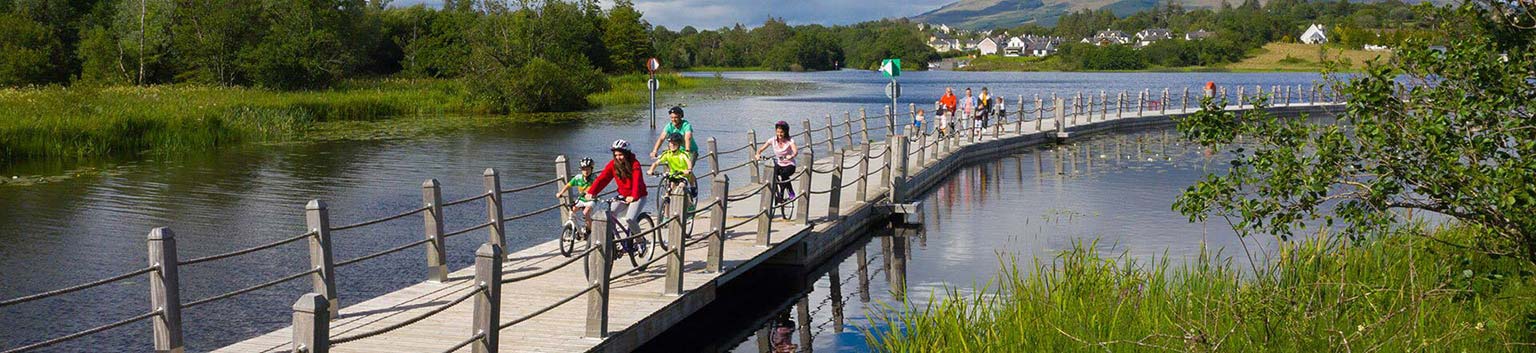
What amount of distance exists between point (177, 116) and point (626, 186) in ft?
88.5

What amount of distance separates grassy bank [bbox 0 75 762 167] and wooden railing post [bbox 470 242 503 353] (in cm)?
2492

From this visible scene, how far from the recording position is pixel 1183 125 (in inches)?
391

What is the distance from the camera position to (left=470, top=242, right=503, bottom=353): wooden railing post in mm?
8141

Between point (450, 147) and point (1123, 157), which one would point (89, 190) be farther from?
point (1123, 157)

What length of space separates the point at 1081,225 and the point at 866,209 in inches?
130

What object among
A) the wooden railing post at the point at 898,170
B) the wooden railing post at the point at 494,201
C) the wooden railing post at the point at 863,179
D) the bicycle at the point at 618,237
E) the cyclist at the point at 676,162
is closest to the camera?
the wooden railing post at the point at 494,201

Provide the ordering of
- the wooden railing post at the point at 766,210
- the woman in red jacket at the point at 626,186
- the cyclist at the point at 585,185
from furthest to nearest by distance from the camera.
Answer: the wooden railing post at the point at 766,210, the cyclist at the point at 585,185, the woman in red jacket at the point at 626,186

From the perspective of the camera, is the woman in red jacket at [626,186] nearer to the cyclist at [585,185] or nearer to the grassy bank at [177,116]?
the cyclist at [585,185]

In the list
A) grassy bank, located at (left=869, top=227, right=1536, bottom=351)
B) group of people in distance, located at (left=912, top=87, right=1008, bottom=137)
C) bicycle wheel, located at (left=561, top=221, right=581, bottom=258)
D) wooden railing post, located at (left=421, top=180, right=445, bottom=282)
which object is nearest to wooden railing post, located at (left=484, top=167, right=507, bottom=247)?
wooden railing post, located at (left=421, top=180, right=445, bottom=282)

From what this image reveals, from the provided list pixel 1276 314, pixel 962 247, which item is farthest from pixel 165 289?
pixel 962 247

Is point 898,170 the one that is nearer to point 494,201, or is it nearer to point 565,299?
point 494,201

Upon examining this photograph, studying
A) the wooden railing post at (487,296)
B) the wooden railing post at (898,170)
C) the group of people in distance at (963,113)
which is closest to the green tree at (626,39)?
the group of people in distance at (963,113)

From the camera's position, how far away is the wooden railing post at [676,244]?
11.5 metres

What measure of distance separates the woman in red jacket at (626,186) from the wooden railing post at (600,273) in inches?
112
